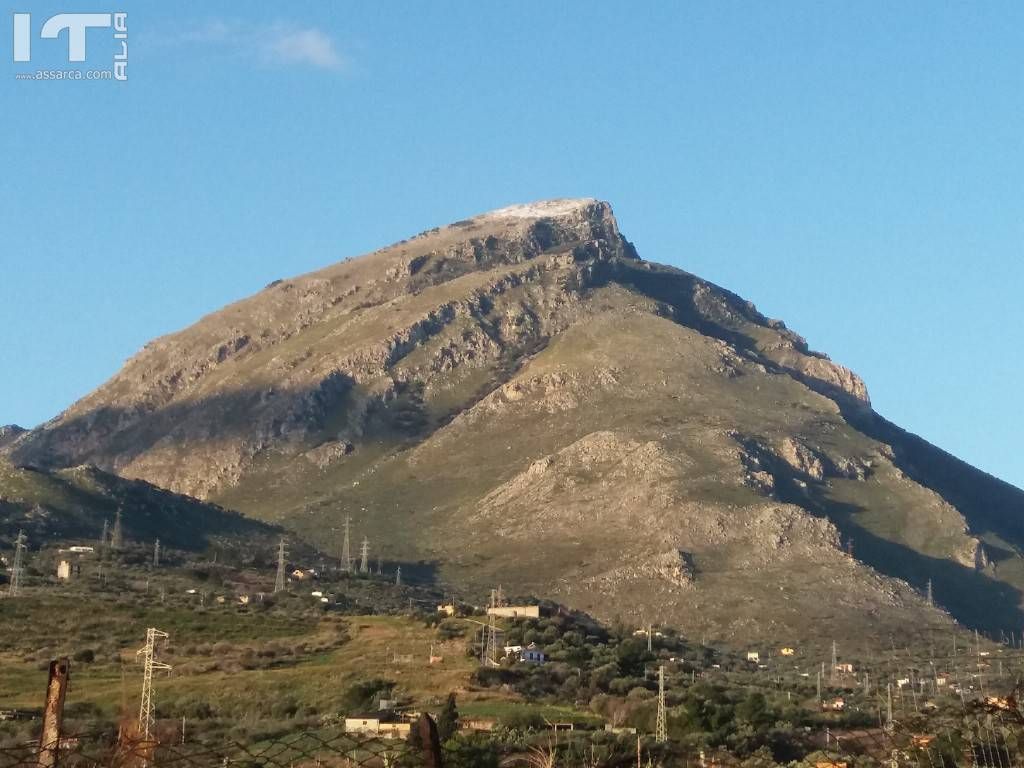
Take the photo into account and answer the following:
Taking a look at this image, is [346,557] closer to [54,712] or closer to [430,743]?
[54,712]

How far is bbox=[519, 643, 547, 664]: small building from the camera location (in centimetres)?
8688

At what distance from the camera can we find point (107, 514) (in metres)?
171

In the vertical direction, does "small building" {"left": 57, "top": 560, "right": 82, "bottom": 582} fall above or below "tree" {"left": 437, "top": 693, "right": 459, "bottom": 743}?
above

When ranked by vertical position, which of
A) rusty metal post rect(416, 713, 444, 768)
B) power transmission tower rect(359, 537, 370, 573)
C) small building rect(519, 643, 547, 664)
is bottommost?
rusty metal post rect(416, 713, 444, 768)

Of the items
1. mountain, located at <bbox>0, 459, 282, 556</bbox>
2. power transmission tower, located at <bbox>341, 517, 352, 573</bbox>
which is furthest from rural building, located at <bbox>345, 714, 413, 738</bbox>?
mountain, located at <bbox>0, 459, 282, 556</bbox>

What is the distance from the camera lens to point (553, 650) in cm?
9231

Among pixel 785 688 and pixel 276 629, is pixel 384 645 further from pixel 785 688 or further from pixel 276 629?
pixel 785 688

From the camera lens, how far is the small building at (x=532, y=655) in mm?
86875

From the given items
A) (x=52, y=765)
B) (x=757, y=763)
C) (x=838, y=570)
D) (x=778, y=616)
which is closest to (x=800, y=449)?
(x=838, y=570)

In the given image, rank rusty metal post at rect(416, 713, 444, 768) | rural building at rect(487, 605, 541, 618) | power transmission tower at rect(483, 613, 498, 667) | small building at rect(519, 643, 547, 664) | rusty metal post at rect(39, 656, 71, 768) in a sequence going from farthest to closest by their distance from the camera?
rural building at rect(487, 605, 541, 618)
small building at rect(519, 643, 547, 664)
power transmission tower at rect(483, 613, 498, 667)
rusty metal post at rect(39, 656, 71, 768)
rusty metal post at rect(416, 713, 444, 768)

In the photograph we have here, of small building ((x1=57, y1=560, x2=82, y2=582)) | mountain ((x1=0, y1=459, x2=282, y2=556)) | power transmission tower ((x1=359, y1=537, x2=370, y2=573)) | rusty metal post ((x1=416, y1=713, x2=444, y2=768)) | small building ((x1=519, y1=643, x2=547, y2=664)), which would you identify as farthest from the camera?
mountain ((x1=0, y1=459, x2=282, y2=556))

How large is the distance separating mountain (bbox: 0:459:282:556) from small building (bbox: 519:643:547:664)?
2812 inches

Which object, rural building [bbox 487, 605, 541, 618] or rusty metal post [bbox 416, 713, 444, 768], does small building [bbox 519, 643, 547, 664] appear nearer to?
rural building [bbox 487, 605, 541, 618]

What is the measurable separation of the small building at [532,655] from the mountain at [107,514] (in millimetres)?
71417
